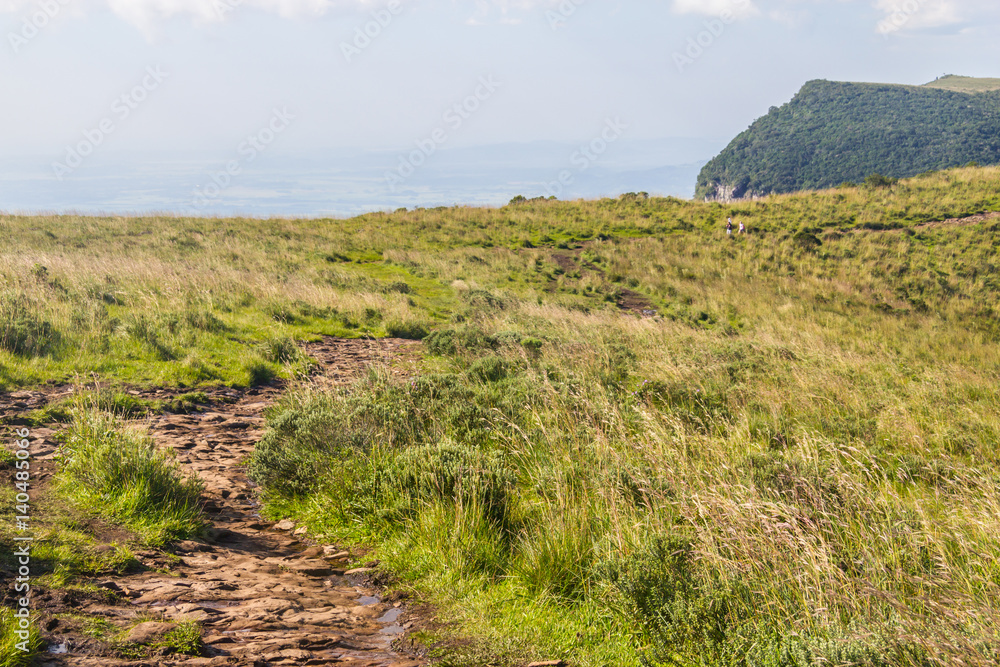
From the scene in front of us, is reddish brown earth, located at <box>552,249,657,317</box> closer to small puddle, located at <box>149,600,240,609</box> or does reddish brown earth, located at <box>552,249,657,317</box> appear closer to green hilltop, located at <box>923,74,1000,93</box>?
small puddle, located at <box>149,600,240,609</box>

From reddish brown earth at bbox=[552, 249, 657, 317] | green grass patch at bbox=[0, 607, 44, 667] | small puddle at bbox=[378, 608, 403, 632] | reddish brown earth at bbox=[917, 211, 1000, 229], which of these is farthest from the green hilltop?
green grass patch at bbox=[0, 607, 44, 667]

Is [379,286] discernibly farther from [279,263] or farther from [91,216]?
[91,216]

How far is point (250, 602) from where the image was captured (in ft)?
11.0

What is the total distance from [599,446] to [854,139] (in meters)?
118

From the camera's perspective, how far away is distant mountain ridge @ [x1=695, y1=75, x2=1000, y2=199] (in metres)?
90.7

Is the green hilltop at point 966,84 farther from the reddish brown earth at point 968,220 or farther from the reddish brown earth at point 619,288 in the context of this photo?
the reddish brown earth at point 619,288

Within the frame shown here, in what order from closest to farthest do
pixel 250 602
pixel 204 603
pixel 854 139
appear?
1. pixel 204 603
2. pixel 250 602
3. pixel 854 139

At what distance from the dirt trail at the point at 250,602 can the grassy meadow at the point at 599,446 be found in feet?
0.89

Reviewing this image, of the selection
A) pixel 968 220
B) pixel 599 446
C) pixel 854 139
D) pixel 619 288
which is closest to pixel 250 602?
pixel 599 446

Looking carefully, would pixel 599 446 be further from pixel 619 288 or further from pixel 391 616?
pixel 619 288

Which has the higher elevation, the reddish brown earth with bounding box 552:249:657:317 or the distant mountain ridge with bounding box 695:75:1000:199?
the distant mountain ridge with bounding box 695:75:1000:199

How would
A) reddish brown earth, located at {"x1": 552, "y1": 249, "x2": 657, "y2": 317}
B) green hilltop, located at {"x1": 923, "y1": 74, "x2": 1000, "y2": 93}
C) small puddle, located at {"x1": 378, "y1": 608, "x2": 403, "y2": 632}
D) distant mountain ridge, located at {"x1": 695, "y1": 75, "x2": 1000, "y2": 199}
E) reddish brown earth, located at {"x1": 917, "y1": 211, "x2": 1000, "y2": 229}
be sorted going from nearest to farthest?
small puddle, located at {"x1": 378, "y1": 608, "x2": 403, "y2": 632}, reddish brown earth, located at {"x1": 552, "y1": 249, "x2": 657, "y2": 317}, reddish brown earth, located at {"x1": 917, "y1": 211, "x2": 1000, "y2": 229}, distant mountain ridge, located at {"x1": 695, "y1": 75, "x2": 1000, "y2": 199}, green hilltop, located at {"x1": 923, "y1": 74, "x2": 1000, "y2": 93}

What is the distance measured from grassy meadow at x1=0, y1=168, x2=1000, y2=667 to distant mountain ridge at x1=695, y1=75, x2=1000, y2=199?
8542 cm

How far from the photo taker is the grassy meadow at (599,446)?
3.10m
